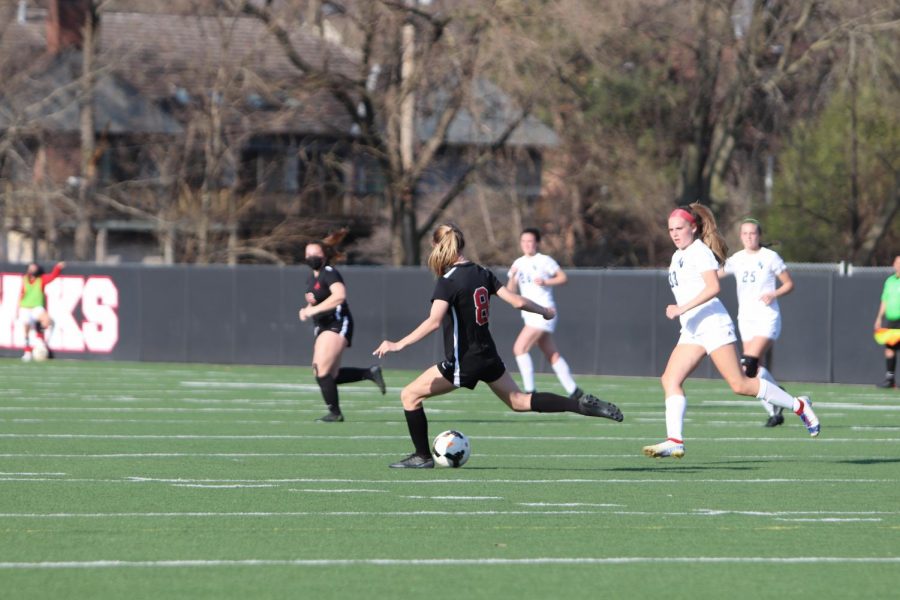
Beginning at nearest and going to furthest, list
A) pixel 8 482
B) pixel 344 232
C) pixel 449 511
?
1. pixel 449 511
2. pixel 8 482
3. pixel 344 232

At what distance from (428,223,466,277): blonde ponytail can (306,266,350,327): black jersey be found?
5024mm

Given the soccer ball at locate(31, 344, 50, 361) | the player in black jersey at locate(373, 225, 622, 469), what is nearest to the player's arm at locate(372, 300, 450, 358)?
the player in black jersey at locate(373, 225, 622, 469)

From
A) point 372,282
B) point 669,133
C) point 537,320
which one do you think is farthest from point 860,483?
point 669,133

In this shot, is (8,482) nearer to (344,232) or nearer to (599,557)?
(599,557)

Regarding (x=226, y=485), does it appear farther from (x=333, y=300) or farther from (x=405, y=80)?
(x=405, y=80)

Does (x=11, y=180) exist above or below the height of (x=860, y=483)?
above

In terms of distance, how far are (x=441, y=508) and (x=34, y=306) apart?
74.3ft

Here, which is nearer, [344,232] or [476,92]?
[344,232]

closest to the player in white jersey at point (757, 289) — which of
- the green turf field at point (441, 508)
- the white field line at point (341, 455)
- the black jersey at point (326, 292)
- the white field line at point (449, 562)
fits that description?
the green turf field at point (441, 508)

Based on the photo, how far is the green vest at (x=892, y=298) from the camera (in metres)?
25.0

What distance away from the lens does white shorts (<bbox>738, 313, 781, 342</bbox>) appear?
16.5 meters

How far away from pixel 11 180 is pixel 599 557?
145 ft

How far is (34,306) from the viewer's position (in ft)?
103

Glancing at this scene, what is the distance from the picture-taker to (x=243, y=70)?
38969 mm
